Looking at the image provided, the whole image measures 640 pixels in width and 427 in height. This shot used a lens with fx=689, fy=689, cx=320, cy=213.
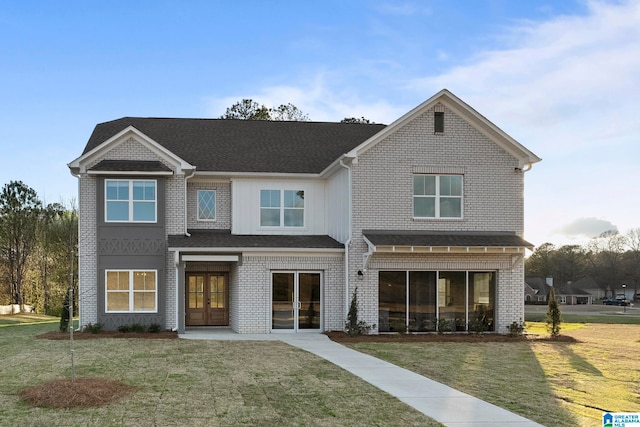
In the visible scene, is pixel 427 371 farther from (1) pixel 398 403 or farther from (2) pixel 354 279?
(2) pixel 354 279

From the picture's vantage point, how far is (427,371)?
15.3 m

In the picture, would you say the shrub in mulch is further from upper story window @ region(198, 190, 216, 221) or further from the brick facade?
upper story window @ region(198, 190, 216, 221)

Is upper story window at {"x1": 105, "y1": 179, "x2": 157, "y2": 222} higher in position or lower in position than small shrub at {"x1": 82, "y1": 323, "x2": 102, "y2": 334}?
higher

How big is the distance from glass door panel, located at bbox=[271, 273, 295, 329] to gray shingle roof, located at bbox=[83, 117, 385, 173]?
4.06m

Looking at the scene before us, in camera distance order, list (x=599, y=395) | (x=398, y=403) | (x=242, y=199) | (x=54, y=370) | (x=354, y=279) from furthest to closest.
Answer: (x=242, y=199) → (x=354, y=279) → (x=54, y=370) → (x=599, y=395) → (x=398, y=403)

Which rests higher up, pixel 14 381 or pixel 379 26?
pixel 379 26

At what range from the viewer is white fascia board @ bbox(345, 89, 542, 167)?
76.2 feet

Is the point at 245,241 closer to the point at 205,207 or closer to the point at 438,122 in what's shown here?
the point at 205,207

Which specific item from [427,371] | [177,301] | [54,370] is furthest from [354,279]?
[54,370]

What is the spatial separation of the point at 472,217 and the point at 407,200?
2381mm

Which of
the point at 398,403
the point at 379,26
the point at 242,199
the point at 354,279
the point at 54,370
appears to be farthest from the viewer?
the point at 242,199

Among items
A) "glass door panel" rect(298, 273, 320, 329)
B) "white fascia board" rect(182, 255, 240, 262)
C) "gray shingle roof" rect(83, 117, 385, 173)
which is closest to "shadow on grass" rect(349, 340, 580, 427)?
"glass door panel" rect(298, 273, 320, 329)

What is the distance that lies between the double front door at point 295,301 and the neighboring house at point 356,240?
35 mm

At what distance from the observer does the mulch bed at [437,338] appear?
21.8 m
